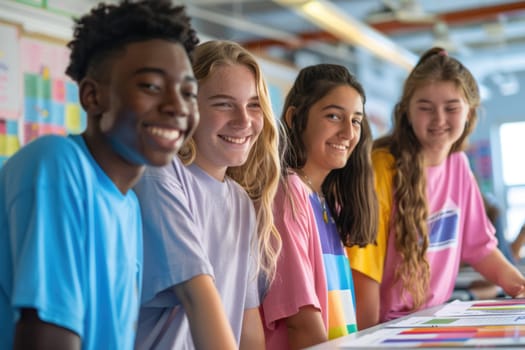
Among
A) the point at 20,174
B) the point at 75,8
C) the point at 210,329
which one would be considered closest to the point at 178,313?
the point at 210,329

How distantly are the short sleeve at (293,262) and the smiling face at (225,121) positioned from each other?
0.82ft

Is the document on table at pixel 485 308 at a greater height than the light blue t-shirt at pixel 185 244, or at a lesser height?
lesser

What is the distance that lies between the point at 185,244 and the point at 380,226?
135 centimetres

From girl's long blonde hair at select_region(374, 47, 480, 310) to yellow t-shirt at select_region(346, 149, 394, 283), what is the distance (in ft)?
0.08

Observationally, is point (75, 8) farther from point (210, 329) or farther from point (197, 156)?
point (210, 329)

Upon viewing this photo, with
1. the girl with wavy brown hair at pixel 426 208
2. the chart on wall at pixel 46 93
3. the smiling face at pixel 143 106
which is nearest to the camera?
the smiling face at pixel 143 106

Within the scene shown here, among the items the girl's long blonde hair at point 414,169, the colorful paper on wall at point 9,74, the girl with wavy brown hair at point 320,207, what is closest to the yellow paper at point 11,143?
the colorful paper on wall at point 9,74

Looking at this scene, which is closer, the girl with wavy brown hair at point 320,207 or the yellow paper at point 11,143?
the girl with wavy brown hair at point 320,207

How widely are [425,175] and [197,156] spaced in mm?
1249

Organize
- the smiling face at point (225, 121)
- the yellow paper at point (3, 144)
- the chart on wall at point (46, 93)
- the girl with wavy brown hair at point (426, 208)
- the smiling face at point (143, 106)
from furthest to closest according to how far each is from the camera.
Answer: the chart on wall at point (46, 93) < the yellow paper at point (3, 144) < the girl with wavy brown hair at point (426, 208) < the smiling face at point (225, 121) < the smiling face at point (143, 106)

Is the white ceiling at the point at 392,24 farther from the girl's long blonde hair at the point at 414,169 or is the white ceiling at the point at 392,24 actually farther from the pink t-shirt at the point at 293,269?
the pink t-shirt at the point at 293,269

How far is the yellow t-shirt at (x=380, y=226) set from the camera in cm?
258

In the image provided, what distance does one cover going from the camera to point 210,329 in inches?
58.1

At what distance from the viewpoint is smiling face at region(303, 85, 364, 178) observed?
234 centimetres
